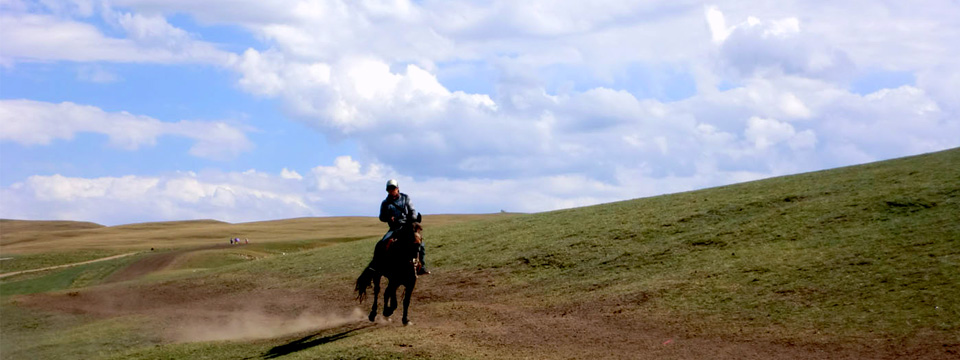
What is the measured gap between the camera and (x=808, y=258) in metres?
21.8

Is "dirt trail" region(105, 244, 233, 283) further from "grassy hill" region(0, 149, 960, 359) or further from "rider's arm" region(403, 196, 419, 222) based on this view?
"rider's arm" region(403, 196, 419, 222)

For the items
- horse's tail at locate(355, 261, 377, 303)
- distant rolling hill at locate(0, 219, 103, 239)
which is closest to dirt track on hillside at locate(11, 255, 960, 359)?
horse's tail at locate(355, 261, 377, 303)

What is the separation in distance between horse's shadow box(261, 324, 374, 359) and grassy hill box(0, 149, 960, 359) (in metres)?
0.09

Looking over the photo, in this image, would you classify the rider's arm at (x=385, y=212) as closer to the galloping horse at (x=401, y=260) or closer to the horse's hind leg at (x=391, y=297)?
the galloping horse at (x=401, y=260)

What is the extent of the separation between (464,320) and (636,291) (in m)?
5.08

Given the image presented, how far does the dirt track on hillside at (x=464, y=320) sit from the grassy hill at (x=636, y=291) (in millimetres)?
81

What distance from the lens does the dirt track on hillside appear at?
15281 mm

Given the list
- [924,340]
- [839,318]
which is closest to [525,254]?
[839,318]

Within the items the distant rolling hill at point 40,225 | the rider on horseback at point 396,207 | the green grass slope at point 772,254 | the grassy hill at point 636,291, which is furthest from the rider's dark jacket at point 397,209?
the distant rolling hill at point 40,225

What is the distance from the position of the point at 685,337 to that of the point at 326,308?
1250 cm

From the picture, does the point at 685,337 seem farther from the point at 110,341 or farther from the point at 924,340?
the point at 110,341

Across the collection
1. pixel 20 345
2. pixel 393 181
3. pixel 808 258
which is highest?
pixel 393 181

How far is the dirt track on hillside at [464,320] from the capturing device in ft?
50.1

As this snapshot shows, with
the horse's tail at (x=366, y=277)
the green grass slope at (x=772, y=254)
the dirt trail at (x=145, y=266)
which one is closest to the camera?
the green grass slope at (x=772, y=254)
